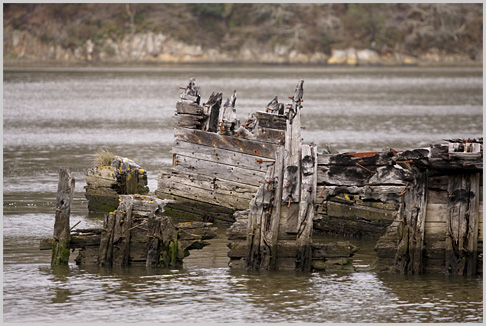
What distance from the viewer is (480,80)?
86.4 meters

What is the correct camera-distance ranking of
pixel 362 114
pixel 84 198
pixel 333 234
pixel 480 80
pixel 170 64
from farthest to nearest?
pixel 170 64 < pixel 480 80 < pixel 362 114 < pixel 84 198 < pixel 333 234

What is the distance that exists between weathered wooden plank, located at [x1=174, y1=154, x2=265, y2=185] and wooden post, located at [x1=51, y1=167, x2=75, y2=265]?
14.2 ft

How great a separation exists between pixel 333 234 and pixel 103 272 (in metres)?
5.22

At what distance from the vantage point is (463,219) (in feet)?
48.9

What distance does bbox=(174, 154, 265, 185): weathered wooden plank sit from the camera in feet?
63.9

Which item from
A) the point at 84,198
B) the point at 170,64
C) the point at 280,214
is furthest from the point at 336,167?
the point at 170,64

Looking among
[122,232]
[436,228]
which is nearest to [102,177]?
[122,232]

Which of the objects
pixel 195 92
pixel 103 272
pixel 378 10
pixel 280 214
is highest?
pixel 378 10

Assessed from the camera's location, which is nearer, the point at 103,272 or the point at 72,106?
the point at 103,272

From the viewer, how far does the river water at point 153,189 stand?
45.8 feet

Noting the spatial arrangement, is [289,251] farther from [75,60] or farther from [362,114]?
[75,60]

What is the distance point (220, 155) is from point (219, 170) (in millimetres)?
324

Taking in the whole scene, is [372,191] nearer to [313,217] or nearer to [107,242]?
[313,217]

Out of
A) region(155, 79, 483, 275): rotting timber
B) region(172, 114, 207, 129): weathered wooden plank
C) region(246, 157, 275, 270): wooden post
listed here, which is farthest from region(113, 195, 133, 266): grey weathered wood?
region(172, 114, 207, 129): weathered wooden plank
